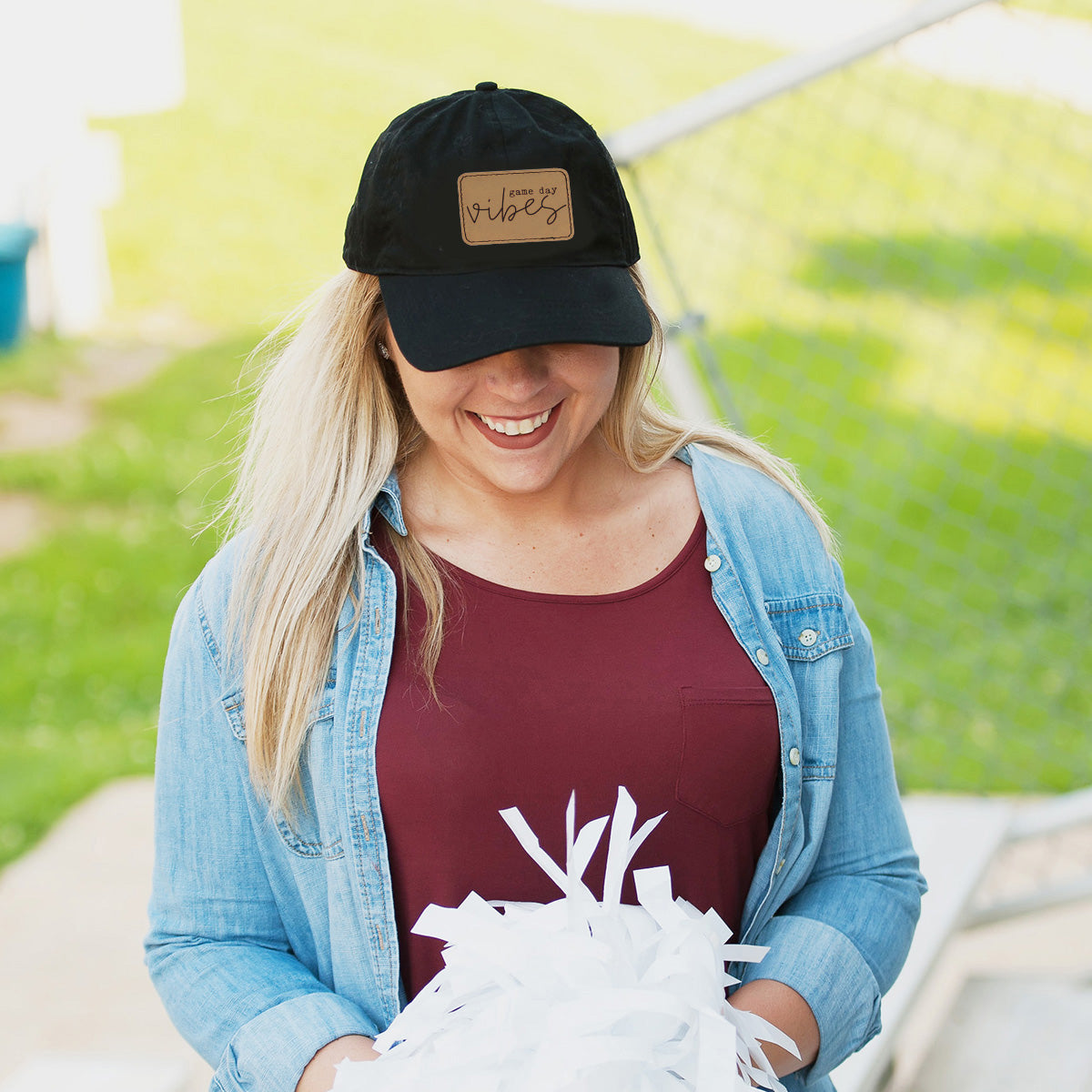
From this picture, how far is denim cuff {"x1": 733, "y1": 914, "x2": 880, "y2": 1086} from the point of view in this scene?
1.57m

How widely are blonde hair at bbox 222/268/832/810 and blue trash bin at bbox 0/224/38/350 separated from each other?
6.93 m

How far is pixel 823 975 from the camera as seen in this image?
1574mm

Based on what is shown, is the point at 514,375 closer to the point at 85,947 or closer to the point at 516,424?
the point at 516,424

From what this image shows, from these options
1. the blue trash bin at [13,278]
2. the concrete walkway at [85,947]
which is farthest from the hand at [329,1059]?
the blue trash bin at [13,278]

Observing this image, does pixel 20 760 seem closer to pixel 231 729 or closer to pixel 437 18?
pixel 231 729

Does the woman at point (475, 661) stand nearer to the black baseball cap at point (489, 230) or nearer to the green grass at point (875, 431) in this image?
the black baseball cap at point (489, 230)

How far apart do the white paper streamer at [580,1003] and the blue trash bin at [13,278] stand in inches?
296

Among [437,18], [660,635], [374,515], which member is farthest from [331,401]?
[437,18]

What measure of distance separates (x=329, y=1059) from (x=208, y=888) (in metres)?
0.24

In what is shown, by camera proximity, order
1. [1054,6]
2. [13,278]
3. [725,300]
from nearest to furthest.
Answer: [1054,6], [725,300], [13,278]

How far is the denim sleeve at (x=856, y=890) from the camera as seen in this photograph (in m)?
1.59

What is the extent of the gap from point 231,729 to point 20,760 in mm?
3476

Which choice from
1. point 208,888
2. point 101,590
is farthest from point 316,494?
point 101,590

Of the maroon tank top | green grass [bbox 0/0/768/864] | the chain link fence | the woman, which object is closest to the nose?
the woman
